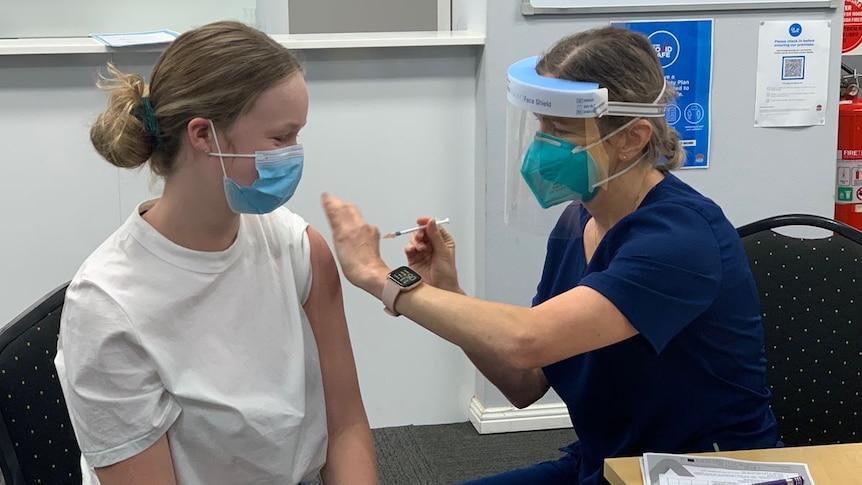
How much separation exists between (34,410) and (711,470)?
95 centimetres

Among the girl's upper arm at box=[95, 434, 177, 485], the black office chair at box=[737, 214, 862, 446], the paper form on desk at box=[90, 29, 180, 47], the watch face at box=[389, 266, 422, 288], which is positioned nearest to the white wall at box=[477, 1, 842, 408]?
the paper form on desk at box=[90, 29, 180, 47]

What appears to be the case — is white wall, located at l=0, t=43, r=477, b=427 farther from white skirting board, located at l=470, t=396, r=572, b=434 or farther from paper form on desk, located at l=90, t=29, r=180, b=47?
white skirting board, located at l=470, t=396, r=572, b=434

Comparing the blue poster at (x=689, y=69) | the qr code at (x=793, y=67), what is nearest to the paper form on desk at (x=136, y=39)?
the blue poster at (x=689, y=69)

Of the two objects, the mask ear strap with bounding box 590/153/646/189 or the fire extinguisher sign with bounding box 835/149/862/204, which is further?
the fire extinguisher sign with bounding box 835/149/862/204

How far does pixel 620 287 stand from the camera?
1.40 m

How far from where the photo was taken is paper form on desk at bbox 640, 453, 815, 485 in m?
1.23

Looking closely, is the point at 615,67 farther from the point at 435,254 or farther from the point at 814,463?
the point at 814,463

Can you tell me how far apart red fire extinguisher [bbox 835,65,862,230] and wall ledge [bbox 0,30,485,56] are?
1.24 metres

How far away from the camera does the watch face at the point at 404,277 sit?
4.88 feet

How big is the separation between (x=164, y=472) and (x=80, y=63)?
1.68 metres

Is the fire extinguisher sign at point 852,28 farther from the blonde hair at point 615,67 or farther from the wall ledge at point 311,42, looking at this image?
the blonde hair at point 615,67

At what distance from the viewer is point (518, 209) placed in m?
1.65

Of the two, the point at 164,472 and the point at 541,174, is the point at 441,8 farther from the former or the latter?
the point at 164,472

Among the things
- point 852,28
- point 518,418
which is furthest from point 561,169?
point 852,28
